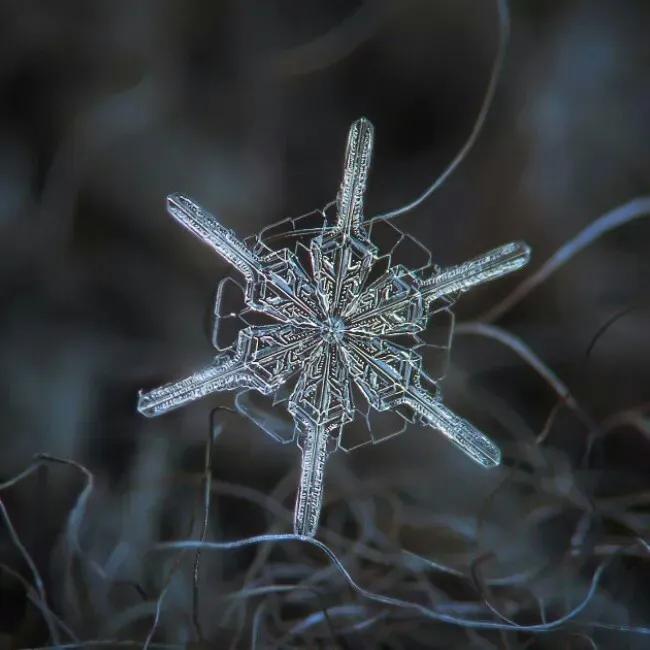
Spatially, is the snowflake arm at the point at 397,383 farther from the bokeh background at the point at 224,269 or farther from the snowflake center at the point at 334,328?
the bokeh background at the point at 224,269

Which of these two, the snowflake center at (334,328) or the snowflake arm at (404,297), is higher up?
the snowflake arm at (404,297)

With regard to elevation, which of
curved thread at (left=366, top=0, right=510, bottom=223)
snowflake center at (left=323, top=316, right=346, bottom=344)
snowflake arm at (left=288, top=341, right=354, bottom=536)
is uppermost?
curved thread at (left=366, top=0, right=510, bottom=223)

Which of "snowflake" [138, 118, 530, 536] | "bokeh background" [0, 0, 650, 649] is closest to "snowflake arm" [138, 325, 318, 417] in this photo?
"snowflake" [138, 118, 530, 536]

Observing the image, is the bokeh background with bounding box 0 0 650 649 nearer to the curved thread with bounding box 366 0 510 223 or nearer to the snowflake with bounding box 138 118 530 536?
the curved thread with bounding box 366 0 510 223

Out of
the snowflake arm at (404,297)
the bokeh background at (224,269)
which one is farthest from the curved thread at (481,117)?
the snowflake arm at (404,297)

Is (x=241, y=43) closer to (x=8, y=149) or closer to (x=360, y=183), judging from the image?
(x=360, y=183)

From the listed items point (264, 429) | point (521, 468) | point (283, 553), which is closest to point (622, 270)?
point (521, 468)

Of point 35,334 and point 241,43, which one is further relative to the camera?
point 35,334
